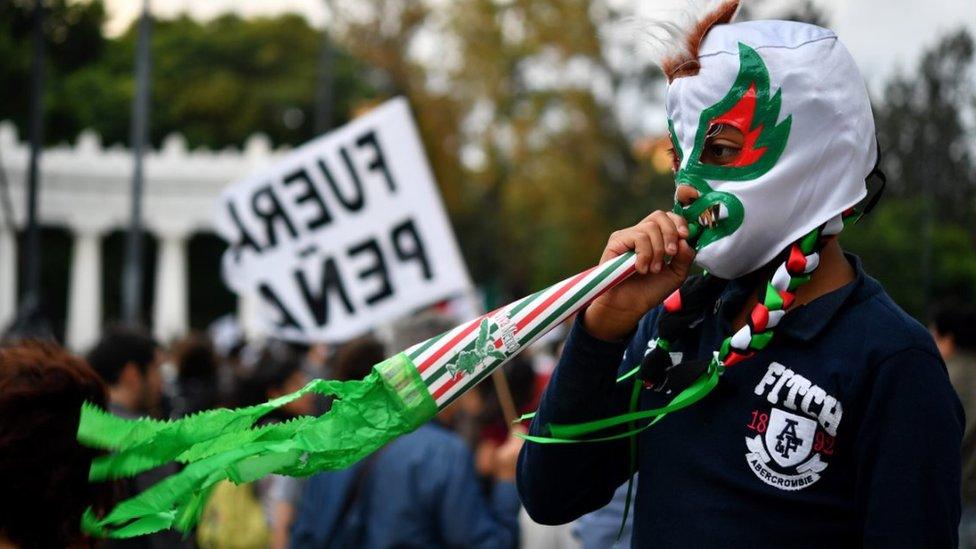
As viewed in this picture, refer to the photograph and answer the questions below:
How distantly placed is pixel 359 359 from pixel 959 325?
254cm

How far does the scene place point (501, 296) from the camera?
41562mm

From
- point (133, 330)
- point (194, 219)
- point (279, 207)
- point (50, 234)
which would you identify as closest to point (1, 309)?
point (194, 219)

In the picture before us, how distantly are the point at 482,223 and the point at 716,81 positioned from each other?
146 ft

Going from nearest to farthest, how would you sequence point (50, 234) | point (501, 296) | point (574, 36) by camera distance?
point (574, 36) < point (501, 296) < point (50, 234)

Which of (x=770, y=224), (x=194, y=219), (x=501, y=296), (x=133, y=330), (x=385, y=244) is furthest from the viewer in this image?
(x=194, y=219)

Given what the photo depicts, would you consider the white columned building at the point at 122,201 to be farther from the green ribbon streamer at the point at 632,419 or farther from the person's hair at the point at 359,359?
the green ribbon streamer at the point at 632,419

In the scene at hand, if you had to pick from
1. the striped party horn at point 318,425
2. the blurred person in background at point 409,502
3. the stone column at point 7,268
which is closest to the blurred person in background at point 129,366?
the blurred person in background at point 409,502

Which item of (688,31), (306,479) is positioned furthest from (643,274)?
(306,479)

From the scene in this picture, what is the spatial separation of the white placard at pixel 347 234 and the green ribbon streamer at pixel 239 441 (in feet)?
21.2

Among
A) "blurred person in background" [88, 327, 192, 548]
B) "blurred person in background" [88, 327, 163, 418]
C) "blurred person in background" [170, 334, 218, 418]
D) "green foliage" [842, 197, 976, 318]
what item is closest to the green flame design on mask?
"blurred person in background" [88, 327, 192, 548]

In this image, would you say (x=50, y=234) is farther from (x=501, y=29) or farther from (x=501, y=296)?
(x=501, y=29)

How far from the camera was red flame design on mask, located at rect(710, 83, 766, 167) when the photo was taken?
2496 mm

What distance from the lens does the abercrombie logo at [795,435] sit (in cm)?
236

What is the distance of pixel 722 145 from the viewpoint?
255 cm
